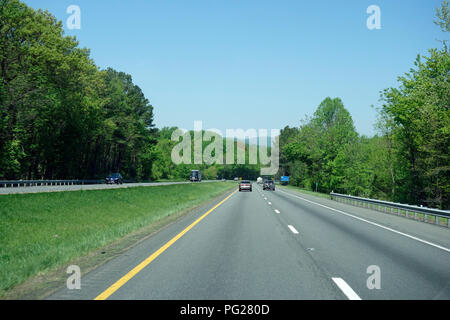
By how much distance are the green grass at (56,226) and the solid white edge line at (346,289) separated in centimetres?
469

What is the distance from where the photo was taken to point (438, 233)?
38.6 ft

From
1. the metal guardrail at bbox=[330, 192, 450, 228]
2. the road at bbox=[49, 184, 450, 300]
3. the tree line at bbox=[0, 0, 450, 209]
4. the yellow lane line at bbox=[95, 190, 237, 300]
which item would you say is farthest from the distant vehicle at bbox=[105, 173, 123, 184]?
the yellow lane line at bbox=[95, 190, 237, 300]

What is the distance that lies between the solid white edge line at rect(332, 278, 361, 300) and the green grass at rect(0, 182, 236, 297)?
4.69 metres

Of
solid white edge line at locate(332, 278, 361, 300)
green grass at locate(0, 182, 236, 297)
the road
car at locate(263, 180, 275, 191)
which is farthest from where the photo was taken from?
car at locate(263, 180, 275, 191)

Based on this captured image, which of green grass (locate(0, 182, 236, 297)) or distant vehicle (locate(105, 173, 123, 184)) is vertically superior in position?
distant vehicle (locate(105, 173, 123, 184))

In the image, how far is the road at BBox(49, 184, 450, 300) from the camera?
5.02 metres

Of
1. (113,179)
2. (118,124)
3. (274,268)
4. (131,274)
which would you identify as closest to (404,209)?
(274,268)

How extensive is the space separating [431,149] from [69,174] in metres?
44.3

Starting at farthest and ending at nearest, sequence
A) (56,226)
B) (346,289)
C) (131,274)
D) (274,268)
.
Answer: (56,226), (274,268), (131,274), (346,289)

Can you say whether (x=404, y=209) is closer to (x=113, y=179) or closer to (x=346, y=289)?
(x=346, y=289)

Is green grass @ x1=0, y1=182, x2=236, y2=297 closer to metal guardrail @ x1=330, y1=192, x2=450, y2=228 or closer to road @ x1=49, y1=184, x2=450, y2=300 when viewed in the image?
road @ x1=49, y1=184, x2=450, y2=300

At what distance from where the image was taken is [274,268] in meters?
6.53

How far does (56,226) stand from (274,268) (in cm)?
1195

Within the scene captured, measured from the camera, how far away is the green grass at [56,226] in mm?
7000
